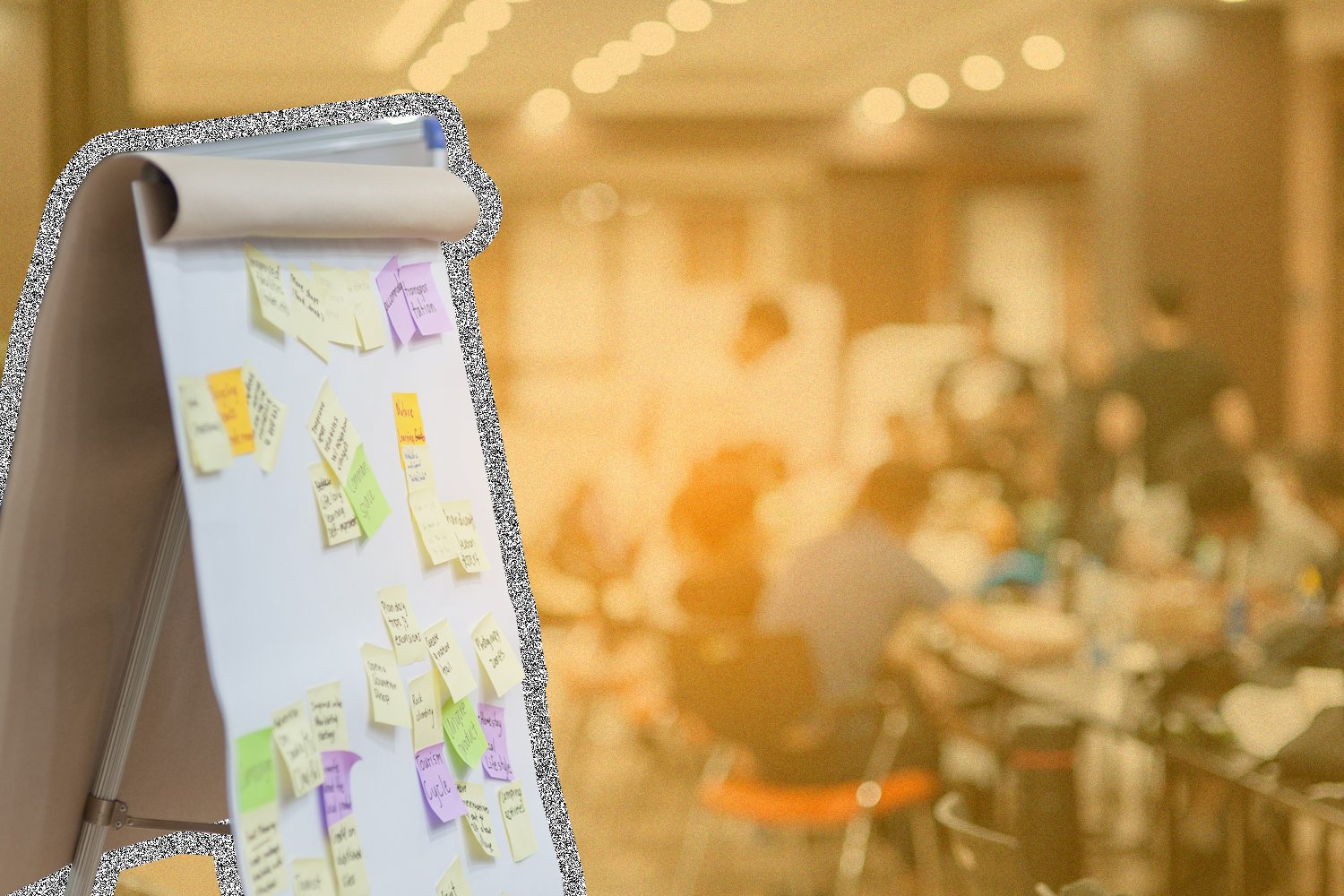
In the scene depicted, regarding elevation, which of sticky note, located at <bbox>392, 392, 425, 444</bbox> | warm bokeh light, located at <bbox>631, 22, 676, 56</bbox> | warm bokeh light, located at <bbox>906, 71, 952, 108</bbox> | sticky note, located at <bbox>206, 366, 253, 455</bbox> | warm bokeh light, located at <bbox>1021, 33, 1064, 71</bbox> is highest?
warm bokeh light, located at <bbox>631, 22, 676, 56</bbox>

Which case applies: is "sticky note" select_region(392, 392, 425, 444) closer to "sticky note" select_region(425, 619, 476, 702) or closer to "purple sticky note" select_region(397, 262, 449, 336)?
"purple sticky note" select_region(397, 262, 449, 336)

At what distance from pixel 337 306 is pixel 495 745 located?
0.45 m

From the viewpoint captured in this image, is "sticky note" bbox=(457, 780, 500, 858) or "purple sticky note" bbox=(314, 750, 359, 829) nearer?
"purple sticky note" bbox=(314, 750, 359, 829)

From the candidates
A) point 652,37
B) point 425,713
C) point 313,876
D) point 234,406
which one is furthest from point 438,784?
point 652,37

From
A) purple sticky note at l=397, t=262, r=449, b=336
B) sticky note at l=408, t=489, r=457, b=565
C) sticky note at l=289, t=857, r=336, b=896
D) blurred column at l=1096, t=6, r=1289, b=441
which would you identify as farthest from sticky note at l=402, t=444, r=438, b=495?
blurred column at l=1096, t=6, r=1289, b=441

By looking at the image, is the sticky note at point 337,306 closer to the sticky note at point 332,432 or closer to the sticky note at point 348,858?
the sticky note at point 332,432

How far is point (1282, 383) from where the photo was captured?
4.03 metres

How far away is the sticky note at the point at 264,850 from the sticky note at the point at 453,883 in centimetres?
19

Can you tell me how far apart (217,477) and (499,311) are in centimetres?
354

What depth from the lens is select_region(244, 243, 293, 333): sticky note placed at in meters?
0.84

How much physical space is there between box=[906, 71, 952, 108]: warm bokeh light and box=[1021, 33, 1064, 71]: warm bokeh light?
283 mm

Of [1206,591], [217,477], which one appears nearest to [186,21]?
[217,477]

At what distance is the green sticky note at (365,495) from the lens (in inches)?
36.4

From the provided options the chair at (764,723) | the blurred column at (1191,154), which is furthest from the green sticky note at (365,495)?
the blurred column at (1191,154)
